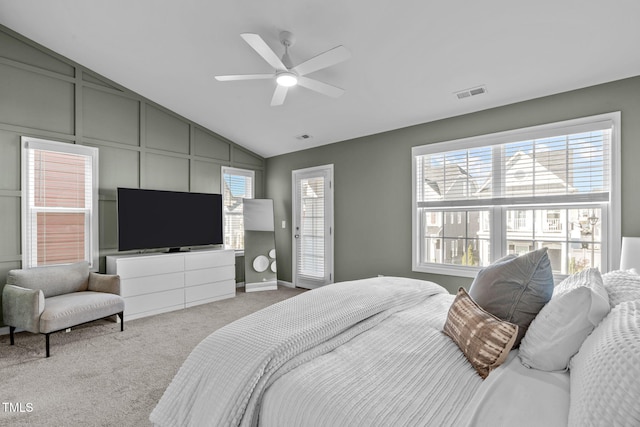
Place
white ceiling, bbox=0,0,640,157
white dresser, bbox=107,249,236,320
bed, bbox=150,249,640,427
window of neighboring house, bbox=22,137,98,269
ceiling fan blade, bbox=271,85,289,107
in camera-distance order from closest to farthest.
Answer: bed, bbox=150,249,640,427, white ceiling, bbox=0,0,640,157, ceiling fan blade, bbox=271,85,289,107, window of neighboring house, bbox=22,137,98,269, white dresser, bbox=107,249,236,320

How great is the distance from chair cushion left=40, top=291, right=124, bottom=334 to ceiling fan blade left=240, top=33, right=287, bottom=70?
2808mm

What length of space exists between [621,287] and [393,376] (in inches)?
38.8

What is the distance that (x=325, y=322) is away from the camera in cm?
151

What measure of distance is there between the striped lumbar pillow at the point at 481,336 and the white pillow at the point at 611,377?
263 millimetres

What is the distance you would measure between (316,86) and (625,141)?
9.17 ft

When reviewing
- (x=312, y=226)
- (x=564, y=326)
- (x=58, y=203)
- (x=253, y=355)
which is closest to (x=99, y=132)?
(x=58, y=203)

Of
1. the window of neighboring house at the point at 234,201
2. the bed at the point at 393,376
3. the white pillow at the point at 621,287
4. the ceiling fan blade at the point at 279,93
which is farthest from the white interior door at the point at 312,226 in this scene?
the white pillow at the point at 621,287

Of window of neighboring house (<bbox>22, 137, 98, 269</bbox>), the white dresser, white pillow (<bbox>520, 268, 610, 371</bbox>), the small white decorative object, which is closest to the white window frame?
the small white decorative object

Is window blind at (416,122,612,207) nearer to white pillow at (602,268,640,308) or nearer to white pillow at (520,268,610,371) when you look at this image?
white pillow at (602,268,640,308)

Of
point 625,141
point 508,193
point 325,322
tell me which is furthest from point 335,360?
point 625,141

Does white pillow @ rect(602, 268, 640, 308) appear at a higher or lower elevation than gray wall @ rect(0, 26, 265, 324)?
lower

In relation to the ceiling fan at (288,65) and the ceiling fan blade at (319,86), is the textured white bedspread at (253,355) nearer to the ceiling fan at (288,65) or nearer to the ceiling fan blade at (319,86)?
the ceiling fan at (288,65)

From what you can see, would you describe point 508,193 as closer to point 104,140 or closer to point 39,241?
point 104,140

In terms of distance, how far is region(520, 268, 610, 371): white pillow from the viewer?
117 centimetres
